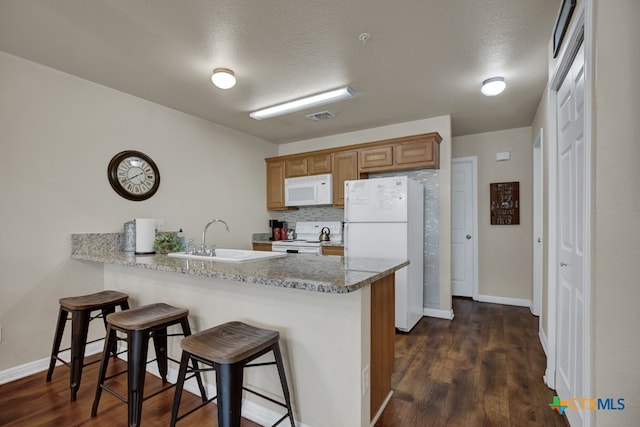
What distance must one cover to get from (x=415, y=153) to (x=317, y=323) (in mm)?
2630

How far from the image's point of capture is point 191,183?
3596 mm

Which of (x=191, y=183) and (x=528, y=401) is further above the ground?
(x=191, y=183)

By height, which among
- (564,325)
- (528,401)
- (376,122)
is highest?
(376,122)

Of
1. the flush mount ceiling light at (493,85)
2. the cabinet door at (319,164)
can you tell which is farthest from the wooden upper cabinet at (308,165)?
the flush mount ceiling light at (493,85)

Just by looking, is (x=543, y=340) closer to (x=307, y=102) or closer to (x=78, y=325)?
Result: (x=307, y=102)


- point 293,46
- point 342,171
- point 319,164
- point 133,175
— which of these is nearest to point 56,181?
point 133,175

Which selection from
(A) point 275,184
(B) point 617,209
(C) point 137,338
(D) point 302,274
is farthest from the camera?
(A) point 275,184

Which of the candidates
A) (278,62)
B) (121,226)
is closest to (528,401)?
(278,62)

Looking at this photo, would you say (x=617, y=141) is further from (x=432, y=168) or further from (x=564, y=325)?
(x=432, y=168)

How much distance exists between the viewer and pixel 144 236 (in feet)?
9.24

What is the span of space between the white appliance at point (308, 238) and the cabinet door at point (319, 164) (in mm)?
773

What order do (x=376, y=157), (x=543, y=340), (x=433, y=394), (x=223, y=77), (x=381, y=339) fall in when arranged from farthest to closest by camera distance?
(x=376, y=157) < (x=543, y=340) < (x=223, y=77) < (x=433, y=394) < (x=381, y=339)

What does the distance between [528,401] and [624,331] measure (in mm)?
1152

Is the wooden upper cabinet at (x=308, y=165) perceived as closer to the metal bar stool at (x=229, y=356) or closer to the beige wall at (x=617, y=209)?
the metal bar stool at (x=229, y=356)
